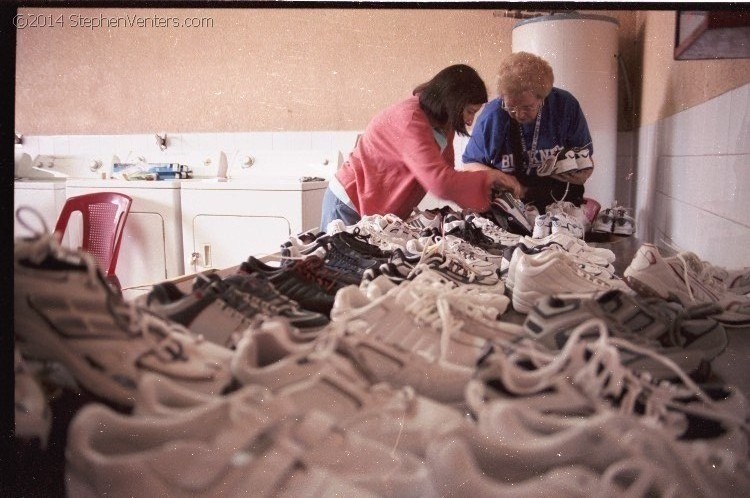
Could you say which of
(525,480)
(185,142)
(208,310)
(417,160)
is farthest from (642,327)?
(185,142)

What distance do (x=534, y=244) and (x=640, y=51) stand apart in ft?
0.80

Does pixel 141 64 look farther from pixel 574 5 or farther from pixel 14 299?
pixel 574 5

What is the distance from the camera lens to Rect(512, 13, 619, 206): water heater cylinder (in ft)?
1.98

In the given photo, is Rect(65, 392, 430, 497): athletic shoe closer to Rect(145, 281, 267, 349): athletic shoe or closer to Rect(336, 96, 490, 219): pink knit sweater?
Rect(145, 281, 267, 349): athletic shoe

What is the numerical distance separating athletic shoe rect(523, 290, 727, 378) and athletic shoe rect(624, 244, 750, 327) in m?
0.02

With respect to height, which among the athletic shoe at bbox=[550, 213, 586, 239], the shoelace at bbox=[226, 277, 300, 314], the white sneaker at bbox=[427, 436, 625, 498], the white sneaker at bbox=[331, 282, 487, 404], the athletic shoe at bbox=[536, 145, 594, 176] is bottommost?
the white sneaker at bbox=[427, 436, 625, 498]

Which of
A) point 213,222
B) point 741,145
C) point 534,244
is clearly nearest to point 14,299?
point 213,222

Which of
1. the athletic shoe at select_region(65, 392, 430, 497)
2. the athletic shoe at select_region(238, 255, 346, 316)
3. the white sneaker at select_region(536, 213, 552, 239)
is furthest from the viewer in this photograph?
the white sneaker at select_region(536, 213, 552, 239)

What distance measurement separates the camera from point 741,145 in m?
0.60

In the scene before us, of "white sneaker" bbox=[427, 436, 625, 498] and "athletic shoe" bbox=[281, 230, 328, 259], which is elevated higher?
"athletic shoe" bbox=[281, 230, 328, 259]

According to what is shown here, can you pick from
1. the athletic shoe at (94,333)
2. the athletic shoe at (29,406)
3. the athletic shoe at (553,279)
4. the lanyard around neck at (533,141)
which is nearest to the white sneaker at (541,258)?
the athletic shoe at (553,279)

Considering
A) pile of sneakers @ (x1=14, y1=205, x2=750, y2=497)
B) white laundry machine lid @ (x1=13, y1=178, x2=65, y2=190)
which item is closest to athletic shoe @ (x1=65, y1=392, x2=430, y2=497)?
pile of sneakers @ (x1=14, y1=205, x2=750, y2=497)

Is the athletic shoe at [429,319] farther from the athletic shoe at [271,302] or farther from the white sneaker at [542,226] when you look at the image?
the white sneaker at [542,226]

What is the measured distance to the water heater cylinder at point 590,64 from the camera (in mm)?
603
